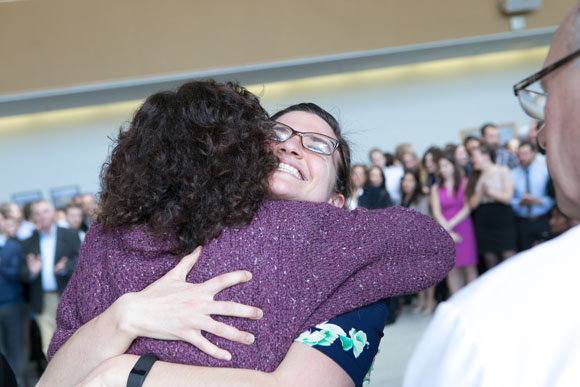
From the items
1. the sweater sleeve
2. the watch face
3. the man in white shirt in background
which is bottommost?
the watch face

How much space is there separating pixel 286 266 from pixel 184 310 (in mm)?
227

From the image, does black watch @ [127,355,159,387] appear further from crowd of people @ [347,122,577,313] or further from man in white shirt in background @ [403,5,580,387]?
crowd of people @ [347,122,577,313]

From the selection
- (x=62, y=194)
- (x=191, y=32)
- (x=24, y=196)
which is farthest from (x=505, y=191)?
(x=24, y=196)

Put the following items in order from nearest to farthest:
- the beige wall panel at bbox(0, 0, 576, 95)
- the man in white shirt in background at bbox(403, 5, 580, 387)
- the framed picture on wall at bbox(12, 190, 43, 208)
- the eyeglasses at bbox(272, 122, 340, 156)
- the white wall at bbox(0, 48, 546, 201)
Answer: the man in white shirt in background at bbox(403, 5, 580, 387), the eyeglasses at bbox(272, 122, 340, 156), the beige wall panel at bbox(0, 0, 576, 95), the framed picture on wall at bbox(12, 190, 43, 208), the white wall at bbox(0, 48, 546, 201)

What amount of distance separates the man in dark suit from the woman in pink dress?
142 inches

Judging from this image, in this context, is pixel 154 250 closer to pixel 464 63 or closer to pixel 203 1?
pixel 203 1

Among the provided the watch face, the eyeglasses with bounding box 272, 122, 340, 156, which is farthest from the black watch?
the eyeglasses with bounding box 272, 122, 340, 156

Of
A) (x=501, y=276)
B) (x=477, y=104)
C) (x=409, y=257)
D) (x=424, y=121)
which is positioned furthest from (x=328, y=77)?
(x=501, y=276)

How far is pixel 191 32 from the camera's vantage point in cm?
1009

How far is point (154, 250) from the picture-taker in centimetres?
142

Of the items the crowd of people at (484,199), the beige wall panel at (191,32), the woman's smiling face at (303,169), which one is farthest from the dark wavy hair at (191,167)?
the beige wall panel at (191,32)

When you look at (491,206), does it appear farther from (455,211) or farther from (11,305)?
(11,305)

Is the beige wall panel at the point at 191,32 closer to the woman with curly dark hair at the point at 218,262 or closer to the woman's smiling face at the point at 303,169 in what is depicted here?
the woman's smiling face at the point at 303,169

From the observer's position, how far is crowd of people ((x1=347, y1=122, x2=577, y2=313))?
6422 mm
